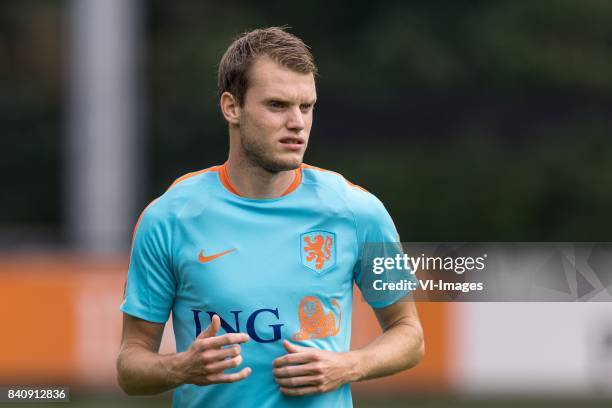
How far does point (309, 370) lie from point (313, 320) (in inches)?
11.7

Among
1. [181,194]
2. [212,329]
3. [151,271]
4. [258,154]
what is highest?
[258,154]

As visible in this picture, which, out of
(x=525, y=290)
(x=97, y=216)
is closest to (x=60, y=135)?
(x=97, y=216)

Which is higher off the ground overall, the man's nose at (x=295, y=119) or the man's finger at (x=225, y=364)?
the man's nose at (x=295, y=119)

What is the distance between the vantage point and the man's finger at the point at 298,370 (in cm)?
428

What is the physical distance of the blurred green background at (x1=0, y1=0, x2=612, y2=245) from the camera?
21.4 metres

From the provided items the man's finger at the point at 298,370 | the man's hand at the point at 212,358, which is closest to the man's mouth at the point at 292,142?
the man's hand at the point at 212,358

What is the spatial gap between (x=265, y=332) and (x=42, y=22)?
2305 cm

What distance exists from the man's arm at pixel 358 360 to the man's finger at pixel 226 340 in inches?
7.4

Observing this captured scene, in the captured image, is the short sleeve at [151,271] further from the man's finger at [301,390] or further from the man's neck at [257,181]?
the man's finger at [301,390]

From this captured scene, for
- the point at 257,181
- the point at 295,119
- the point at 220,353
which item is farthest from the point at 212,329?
the point at 295,119

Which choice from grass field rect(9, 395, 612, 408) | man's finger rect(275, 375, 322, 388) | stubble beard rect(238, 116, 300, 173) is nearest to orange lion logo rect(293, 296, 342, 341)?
man's finger rect(275, 375, 322, 388)

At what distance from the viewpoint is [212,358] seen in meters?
4.22

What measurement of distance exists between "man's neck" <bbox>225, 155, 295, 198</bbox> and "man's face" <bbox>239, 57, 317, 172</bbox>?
92 millimetres

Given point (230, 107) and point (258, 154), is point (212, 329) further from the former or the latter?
point (230, 107)
